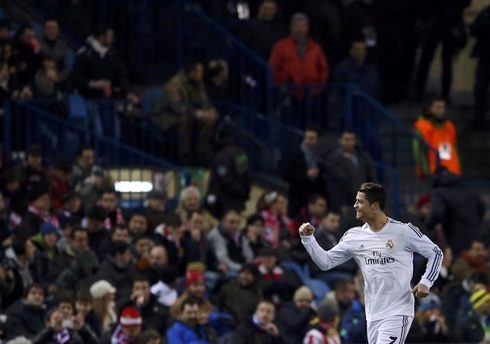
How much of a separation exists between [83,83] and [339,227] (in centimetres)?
362

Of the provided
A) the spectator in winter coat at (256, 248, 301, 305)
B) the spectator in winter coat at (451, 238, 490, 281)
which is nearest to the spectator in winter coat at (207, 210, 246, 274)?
the spectator in winter coat at (256, 248, 301, 305)

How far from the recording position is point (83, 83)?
23953 millimetres

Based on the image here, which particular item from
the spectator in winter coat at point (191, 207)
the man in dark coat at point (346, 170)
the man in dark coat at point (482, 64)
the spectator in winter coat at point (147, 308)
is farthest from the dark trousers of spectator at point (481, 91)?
the spectator in winter coat at point (147, 308)

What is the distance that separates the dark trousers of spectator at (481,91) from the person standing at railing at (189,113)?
4783 millimetres

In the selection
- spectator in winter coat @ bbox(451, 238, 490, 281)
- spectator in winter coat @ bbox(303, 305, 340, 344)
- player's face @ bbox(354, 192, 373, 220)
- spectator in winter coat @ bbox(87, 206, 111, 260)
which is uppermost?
player's face @ bbox(354, 192, 373, 220)

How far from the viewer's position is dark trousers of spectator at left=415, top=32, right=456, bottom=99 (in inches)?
1078

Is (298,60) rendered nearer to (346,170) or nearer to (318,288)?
(346,170)

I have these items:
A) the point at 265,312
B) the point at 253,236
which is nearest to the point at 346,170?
the point at 253,236

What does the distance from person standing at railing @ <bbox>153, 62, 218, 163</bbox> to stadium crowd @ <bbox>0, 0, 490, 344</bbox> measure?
2 centimetres

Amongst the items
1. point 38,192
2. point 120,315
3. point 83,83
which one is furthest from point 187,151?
point 120,315

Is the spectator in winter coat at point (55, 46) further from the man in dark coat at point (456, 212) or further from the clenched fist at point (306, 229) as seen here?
the clenched fist at point (306, 229)

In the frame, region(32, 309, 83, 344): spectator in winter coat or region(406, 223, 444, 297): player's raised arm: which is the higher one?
region(406, 223, 444, 297): player's raised arm

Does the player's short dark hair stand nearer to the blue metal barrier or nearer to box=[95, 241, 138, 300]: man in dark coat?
box=[95, 241, 138, 300]: man in dark coat

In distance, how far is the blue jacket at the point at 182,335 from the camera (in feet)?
64.6
